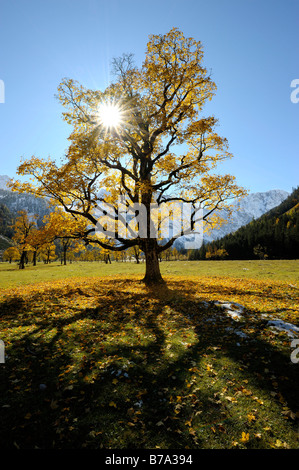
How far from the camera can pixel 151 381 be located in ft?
18.6

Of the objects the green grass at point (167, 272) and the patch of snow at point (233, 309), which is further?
the green grass at point (167, 272)

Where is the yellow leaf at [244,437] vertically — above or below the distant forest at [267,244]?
below

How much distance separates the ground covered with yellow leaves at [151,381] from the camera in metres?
4.14

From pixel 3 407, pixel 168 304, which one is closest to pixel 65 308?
pixel 168 304

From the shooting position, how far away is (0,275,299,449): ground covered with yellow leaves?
13.6 ft

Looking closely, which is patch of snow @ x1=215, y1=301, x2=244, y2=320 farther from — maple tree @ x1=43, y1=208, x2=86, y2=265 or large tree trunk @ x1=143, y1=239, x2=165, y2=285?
maple tree @ x1=43, y1=208, x2=86, y2=265

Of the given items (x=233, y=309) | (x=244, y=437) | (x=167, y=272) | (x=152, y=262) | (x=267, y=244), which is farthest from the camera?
(x=267, y=244)

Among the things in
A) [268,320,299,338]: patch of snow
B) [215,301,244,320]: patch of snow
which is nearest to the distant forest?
[215,301,244,320]: patch of snow

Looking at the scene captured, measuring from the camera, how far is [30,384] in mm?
5426

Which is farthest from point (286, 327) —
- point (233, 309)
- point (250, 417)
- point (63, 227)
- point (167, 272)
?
point (167, 272)

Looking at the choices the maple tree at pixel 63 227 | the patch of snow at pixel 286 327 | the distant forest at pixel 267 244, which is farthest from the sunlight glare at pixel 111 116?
the distant forest at pixel 267 244

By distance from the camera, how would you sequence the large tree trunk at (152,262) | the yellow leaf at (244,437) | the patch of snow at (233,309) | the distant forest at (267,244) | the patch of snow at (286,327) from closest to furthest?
the yellow leaf at (244,437)
the patch of snow at (286,327)
the patch of snow at (233,309)
the large tree trunk at (152,262)
the distant forest at (267,244)

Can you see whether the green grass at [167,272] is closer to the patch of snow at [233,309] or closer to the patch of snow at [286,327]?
the patch of snow at [233,309]

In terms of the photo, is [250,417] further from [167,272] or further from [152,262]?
[167,272]
